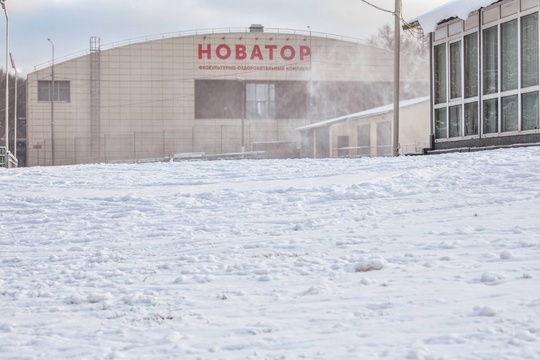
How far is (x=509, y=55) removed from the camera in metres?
19.4

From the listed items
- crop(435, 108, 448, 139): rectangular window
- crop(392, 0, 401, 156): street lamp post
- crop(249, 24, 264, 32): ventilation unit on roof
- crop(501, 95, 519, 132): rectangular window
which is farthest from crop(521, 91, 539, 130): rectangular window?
crop(249, 24, 264, 32): ventilation unit on roof

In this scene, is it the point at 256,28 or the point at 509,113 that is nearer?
the point at 509,113

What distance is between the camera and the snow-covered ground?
5.12 meters

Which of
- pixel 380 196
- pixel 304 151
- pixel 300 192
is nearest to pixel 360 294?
pixel 380 196

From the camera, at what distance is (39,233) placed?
9.96 meters

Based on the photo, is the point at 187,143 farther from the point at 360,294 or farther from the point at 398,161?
the point at 360,294

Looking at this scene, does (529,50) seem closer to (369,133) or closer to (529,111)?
(529,111)

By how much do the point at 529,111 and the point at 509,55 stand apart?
149 centimetres

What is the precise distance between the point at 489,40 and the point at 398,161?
216 inches

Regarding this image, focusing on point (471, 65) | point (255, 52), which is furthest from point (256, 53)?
point (471, 65)

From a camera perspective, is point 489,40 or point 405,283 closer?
point 405,283

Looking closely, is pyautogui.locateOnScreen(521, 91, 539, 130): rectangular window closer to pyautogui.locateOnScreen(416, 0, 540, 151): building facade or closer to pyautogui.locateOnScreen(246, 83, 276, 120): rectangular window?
pyautogui.locateOnScreen(416, 0, 540, 151): building facade

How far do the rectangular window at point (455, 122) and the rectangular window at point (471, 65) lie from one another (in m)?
0.68

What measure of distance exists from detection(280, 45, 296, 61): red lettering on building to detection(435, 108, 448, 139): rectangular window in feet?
123
